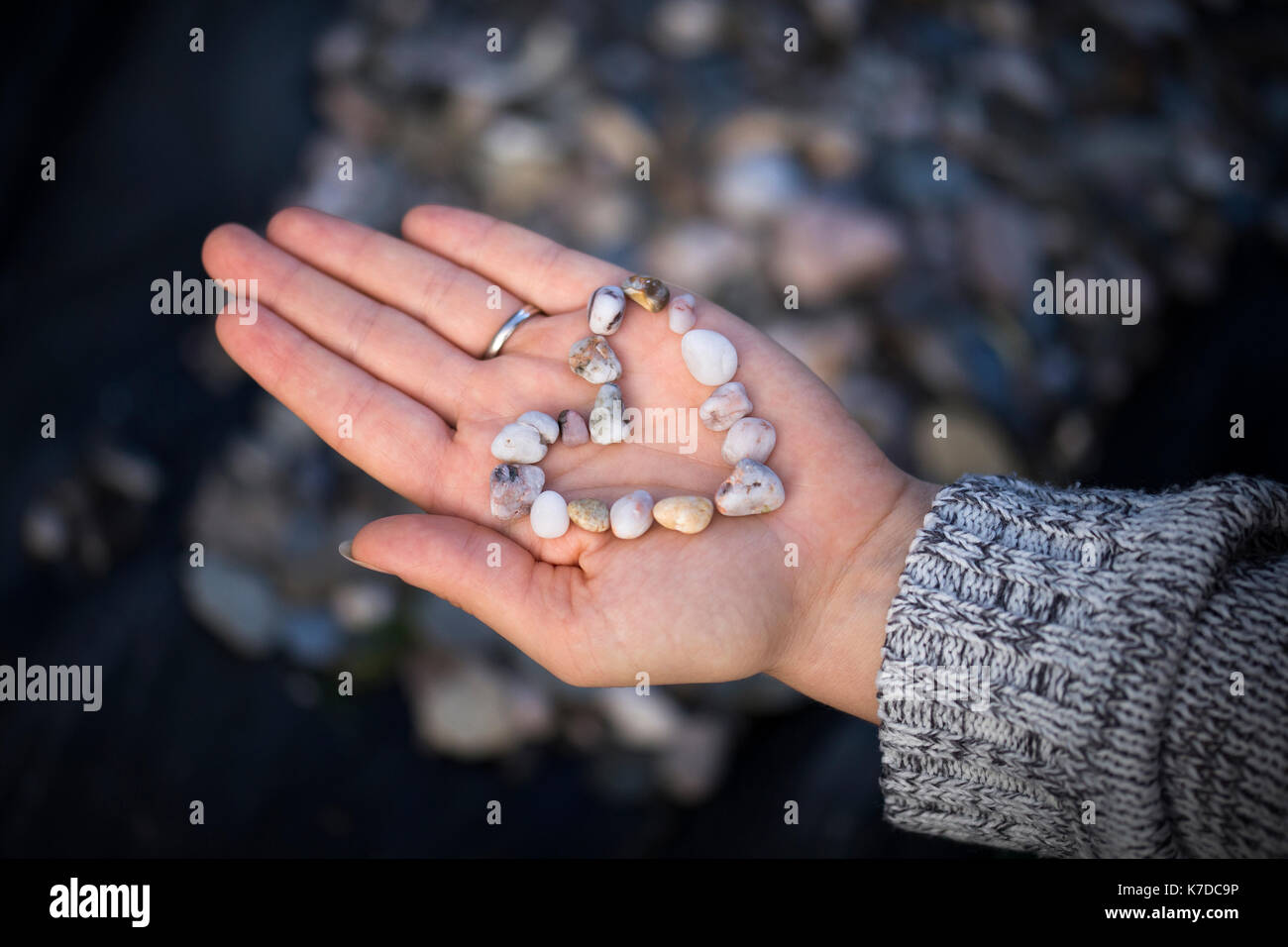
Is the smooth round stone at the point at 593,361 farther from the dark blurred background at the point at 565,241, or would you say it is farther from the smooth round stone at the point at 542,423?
the dark blurred background at the point at 565,241

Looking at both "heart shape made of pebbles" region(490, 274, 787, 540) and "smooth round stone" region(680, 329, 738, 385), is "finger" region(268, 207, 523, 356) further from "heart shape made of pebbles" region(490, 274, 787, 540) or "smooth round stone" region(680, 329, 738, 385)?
"smooth round stone" region(680, 329, 738, 385)

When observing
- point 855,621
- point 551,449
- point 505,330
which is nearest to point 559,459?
point 551,449

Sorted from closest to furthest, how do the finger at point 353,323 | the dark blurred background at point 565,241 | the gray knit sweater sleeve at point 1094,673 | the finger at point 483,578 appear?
the gray knit sweater sleeve at point 1094,673
the finger at point 483,578
the finger at point 353,323
the dark blurred background at point 565,241

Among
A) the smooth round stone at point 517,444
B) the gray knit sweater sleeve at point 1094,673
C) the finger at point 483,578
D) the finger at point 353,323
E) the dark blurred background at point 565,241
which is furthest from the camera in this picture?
the dark blurred background at point 565,241

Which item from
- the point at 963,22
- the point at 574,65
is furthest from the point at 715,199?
the point at 963,22

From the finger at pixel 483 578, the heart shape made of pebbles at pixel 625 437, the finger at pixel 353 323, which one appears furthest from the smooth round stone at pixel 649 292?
the finger at pixel 483 578

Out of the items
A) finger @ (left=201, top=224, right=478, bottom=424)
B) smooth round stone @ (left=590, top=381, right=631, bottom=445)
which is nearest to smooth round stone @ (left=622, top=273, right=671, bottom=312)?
smooth round stone @ (left=590, top=381, right=631, bottom=445)

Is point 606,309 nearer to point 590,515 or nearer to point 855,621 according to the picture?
point 590,515
